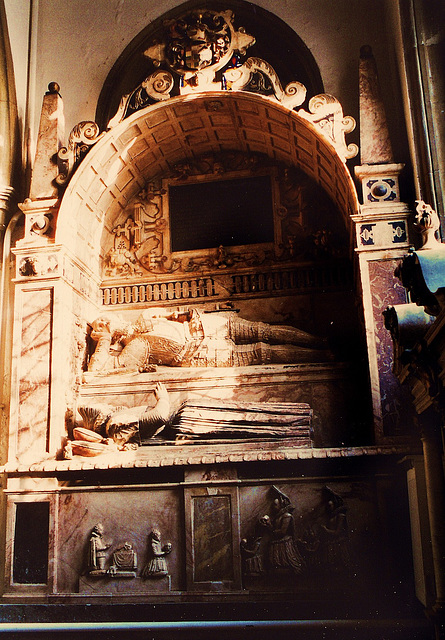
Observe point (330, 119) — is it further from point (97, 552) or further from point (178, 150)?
point (97, 552)

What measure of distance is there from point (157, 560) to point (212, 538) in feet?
1.72

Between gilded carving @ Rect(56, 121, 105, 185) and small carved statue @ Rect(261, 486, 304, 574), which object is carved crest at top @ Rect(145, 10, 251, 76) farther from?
small carved statue @ Rect(261, 486, 304, 574)

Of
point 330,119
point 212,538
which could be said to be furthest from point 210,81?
point 212,538

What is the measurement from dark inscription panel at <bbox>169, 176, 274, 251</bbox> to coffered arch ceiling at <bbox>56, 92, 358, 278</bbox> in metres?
0.42

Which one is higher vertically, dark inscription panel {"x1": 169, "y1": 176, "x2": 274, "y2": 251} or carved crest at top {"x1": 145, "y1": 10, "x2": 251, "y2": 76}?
carved crest at top {"x1": 145, "y1": 10, "x2": 251, "y2": 76}

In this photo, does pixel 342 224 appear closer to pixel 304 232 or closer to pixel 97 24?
pixel 304 232

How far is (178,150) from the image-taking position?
7754mm

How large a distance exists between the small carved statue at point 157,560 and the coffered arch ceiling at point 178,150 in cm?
305

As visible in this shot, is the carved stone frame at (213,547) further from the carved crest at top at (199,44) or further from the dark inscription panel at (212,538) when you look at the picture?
the carved crest at top at (199,44)

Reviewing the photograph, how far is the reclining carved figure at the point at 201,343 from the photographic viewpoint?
659 cm

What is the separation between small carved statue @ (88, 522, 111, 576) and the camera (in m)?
5.83

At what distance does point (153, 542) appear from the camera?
580 centimetres

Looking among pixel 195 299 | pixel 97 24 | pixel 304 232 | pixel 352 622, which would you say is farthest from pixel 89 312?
pixel 352 622

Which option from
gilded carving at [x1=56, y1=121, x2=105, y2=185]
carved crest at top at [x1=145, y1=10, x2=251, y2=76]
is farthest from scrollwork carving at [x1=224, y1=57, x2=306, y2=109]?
gilded carving at [x1=56, y1=121, x2=105, y2=185]
